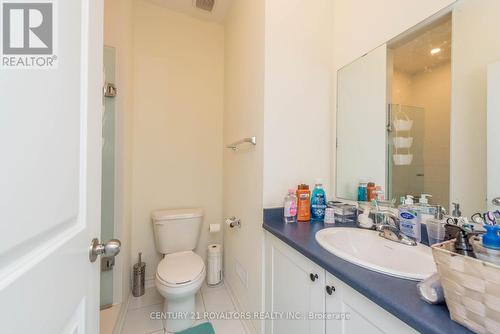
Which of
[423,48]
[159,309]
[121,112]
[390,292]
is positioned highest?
[423,48]

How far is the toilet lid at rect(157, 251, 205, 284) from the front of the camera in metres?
1.36

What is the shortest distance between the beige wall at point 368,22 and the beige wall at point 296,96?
59mm

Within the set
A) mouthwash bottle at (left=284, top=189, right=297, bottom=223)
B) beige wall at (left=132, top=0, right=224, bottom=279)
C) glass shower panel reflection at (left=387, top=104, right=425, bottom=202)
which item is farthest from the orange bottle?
beige wall at (left=132, top=0, right=224, bottom=279)

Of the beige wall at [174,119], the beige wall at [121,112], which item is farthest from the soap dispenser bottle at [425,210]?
the beige wall at [121,112]

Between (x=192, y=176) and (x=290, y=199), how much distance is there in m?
1.14

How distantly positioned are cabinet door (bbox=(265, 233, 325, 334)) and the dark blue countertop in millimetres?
68

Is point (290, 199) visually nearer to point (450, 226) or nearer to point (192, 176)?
point (450, 226)

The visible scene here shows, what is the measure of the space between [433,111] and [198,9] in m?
1.96

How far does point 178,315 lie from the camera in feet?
4.62

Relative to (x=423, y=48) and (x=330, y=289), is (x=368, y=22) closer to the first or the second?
(x=423, y=48)

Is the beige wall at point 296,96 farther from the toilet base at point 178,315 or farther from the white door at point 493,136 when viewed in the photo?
the toilet base at point 178,315

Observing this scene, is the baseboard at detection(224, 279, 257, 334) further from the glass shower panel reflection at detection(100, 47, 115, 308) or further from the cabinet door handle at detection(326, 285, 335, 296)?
the glass shower panel reflection at detection(100, 47, 115, 308)

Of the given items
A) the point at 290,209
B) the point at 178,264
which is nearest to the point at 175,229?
the point at 178,264

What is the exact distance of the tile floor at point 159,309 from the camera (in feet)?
4.67
